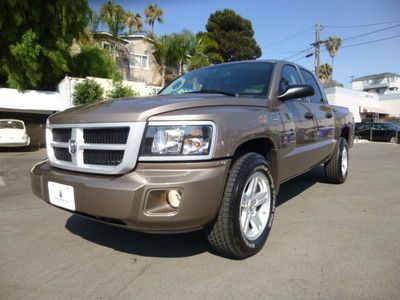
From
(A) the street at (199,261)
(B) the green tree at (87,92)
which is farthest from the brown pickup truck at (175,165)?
(B) the green tree at (87,92)

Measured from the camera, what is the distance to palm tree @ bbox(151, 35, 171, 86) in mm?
29297

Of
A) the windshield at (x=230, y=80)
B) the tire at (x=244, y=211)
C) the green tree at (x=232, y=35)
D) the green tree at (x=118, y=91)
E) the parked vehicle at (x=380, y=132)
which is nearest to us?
the tire at (x=244, y=211)

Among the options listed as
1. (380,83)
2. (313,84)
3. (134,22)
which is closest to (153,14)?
(134,22)

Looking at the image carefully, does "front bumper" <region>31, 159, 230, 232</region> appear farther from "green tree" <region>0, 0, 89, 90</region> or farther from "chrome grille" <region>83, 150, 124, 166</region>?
"green tree" <region>0, 0, 89, 90</region>

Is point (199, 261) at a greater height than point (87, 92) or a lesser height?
lesser

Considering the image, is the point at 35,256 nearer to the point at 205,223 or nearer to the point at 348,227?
the point at 205,223

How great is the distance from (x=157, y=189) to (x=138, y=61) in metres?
29.9

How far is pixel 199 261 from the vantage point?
297 cm

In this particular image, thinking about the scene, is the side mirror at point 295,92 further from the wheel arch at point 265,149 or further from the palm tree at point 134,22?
the palm tree at point 134,22

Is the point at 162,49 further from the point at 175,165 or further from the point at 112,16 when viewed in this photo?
the point at 175,165

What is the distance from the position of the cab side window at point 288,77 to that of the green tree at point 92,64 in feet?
60.7

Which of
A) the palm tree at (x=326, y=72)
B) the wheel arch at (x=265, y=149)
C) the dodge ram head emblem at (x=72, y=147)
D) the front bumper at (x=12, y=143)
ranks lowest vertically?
the front bumper at (x=12, y=143)

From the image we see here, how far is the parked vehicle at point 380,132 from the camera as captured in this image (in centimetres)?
2283

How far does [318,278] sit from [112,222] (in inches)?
60.3
